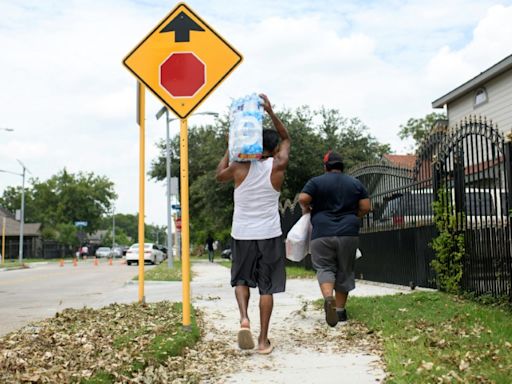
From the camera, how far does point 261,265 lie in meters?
5.25

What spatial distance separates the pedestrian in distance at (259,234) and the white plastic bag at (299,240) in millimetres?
1354

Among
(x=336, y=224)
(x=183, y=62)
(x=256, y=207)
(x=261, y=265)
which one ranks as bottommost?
(x=261, y=265)

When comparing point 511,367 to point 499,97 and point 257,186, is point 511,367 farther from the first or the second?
point 499,97

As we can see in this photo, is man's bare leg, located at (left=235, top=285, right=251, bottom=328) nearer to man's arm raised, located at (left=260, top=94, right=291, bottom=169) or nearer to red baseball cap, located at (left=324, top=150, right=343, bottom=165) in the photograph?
man's arm raised, located at (left=260, top=94, right=291, bottom=169)

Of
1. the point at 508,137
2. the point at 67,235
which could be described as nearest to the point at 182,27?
the point at 508,137

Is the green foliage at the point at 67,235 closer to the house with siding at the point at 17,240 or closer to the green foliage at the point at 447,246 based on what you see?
the house with siding at the point at 17,240

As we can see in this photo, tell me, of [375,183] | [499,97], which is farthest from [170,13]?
[499,97]

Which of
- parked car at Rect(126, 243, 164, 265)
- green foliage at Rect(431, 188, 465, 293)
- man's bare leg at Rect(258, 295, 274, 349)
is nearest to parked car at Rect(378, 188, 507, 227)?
green foliage at Rect(431, 188, 465, 293)

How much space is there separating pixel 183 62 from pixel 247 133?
130 cm

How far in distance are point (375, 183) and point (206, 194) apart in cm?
1995

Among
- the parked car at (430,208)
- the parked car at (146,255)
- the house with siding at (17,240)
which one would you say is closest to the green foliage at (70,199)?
the house with siding at (17,240)

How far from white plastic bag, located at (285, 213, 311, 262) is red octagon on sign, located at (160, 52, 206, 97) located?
1.90 meters

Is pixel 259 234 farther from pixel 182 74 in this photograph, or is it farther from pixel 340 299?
pixel 182 74

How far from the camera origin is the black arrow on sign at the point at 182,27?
19.7ft
